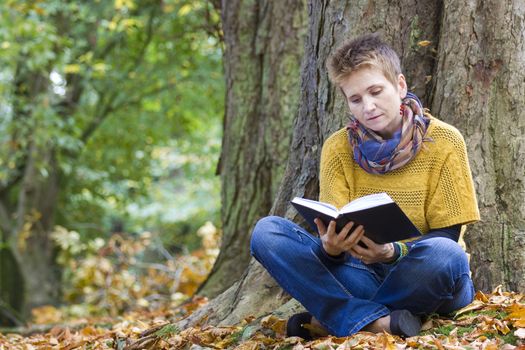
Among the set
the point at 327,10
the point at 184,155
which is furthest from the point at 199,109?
the point at 327,10

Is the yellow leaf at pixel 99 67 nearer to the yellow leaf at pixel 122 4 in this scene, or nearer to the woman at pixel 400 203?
the yellow leaf at pixel 122 4

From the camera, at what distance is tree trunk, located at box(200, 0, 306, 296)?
5.68 meters

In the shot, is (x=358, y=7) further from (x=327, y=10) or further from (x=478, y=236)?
(x=478, y=236)

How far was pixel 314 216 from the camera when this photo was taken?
3.16 metres

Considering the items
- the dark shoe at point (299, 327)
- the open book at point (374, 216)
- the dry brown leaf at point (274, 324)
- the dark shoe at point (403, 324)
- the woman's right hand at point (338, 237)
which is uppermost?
the open book at point (374, 216)

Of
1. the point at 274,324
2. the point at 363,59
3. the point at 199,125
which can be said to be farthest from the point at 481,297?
the point at 199,125

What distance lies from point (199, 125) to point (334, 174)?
10.4 meters

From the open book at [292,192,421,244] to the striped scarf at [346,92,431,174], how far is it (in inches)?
16.6

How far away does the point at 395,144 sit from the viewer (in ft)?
11.1

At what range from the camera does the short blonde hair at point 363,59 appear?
341cm

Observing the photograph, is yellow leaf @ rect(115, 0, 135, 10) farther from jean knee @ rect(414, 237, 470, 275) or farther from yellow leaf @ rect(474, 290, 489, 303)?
jean knee @ rect(414, 237, 470, 275)

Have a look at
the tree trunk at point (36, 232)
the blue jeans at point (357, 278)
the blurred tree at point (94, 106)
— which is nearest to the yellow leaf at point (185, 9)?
the blurred tree at point (94, 106)

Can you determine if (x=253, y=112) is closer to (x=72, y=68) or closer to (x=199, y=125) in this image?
(x=72, y=68)

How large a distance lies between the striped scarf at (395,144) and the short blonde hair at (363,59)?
0.16 meters
